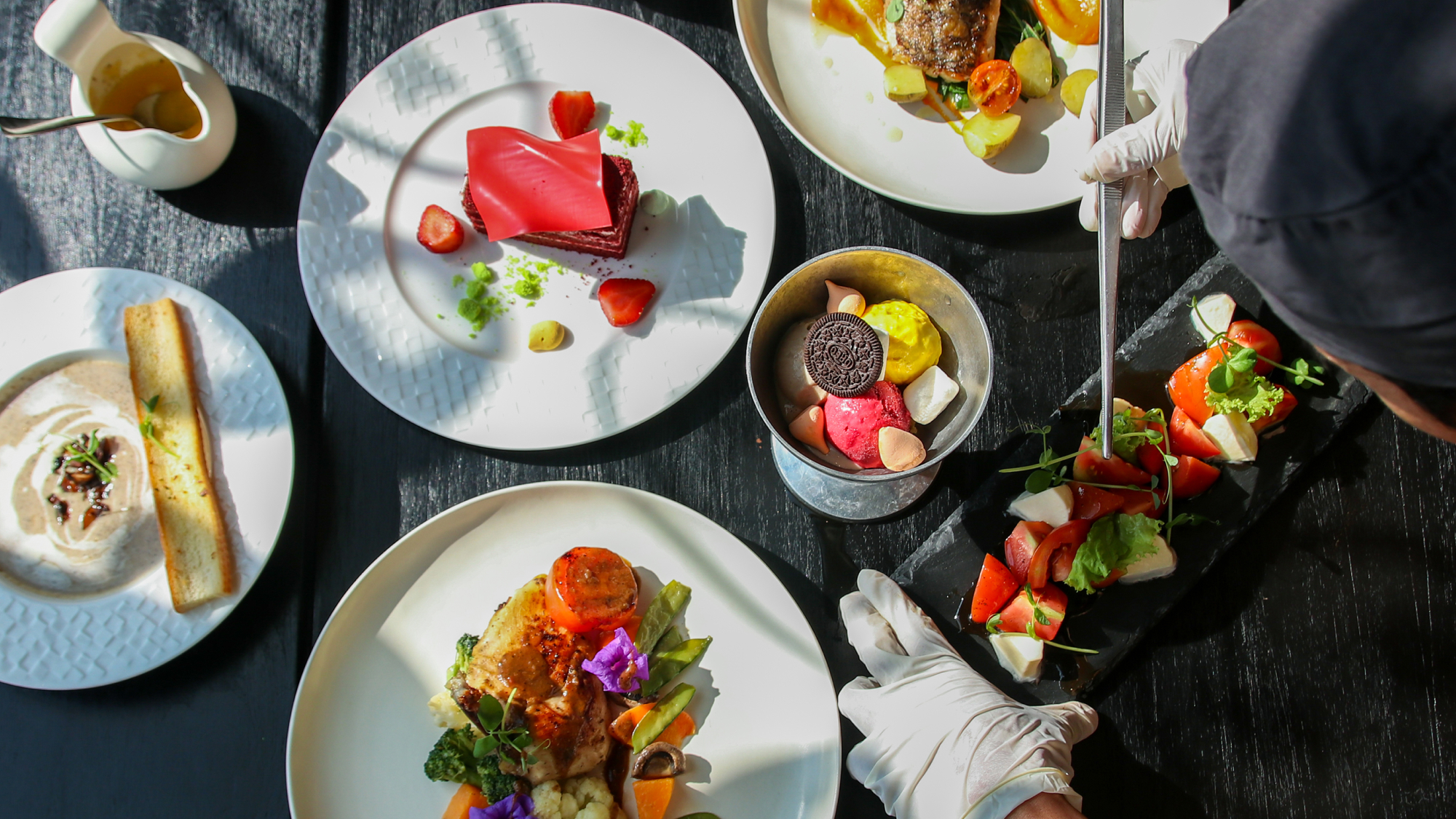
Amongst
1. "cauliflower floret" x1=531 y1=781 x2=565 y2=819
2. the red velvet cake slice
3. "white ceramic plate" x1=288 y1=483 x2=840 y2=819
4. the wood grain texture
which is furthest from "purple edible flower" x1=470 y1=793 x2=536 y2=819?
the red velvet cake slice

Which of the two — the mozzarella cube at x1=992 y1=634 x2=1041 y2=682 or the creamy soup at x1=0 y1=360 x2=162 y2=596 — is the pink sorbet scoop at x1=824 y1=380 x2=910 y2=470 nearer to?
the mozzarella cube at x1=992 y1=634 x2=1041 y2=682

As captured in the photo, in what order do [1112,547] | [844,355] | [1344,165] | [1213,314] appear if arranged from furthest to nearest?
[1213,314] < [1112,547] < [844,355] < [1344,165]

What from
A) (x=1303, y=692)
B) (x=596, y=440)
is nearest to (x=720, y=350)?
(x=596, y=440)

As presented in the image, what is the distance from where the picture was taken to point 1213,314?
141cm

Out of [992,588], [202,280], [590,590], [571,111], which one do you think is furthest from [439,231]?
[992,588]

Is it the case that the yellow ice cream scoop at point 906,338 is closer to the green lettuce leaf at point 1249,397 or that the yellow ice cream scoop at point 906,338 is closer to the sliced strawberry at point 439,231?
the green lettuce leaf at point 1249,397

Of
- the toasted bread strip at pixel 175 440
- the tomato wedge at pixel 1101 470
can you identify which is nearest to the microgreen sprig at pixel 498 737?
the toasted bread strip at pixel 175 440

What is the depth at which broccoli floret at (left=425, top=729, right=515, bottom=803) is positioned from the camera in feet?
4.18

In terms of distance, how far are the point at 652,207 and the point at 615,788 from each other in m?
1.04

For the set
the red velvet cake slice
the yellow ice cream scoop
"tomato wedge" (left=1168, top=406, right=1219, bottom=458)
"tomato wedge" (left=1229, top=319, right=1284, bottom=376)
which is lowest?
"tomato wedge" (left=1168, top=406, right=1219, bottom=458)

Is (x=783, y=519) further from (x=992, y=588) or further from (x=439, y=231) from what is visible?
(x=439, y=231)

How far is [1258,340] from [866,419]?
0.78 meters

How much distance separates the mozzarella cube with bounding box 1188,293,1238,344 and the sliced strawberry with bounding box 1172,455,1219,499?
23 cm

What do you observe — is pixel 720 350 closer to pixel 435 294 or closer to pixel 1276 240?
pixel 435 294
